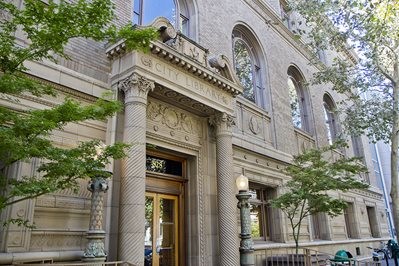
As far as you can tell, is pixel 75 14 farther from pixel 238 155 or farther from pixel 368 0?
pixel 368 0

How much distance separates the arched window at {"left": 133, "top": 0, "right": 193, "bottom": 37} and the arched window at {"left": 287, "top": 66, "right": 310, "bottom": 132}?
299 inches

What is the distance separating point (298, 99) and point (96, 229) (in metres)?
14.5

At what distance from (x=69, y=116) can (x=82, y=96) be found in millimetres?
3383

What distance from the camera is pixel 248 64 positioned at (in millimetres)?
14383

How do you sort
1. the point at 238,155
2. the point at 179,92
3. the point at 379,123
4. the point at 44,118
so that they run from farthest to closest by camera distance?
the point at 379,123 → the point at 238,155 → the point at 179,92 → the point at 44,118

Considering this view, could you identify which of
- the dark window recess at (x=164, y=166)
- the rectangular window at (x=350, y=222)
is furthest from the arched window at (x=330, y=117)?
the dark window recess at (x=164, y=166)

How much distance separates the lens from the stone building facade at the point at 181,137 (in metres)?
6.51

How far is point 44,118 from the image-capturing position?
12.9ft

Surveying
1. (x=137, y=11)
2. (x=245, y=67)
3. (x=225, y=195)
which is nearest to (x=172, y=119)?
(x=225, y=195)

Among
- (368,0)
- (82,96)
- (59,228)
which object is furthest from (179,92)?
(368,0)

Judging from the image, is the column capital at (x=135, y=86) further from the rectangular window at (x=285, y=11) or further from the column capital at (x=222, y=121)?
the rectangular window at (x=285, y=11)

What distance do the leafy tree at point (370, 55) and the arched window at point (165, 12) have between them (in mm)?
5735

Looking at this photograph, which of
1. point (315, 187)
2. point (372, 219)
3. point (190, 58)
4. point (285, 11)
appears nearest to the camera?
point (190, 58)

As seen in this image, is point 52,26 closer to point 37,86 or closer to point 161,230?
point 37,86
